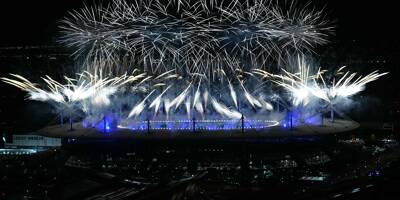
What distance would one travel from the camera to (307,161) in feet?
115

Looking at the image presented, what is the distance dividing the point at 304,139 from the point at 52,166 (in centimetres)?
1713

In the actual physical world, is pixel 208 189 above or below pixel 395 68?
below

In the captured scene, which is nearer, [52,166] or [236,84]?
[52,166]

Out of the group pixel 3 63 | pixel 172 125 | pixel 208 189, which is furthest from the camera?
pixel 3 63

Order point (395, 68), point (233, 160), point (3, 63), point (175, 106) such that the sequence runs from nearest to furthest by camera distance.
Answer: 1. point (233, 160)
2. point (175, 106)
3. point (395, 68)
4. point (3, 63)

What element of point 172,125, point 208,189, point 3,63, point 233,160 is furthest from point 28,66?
point 208,189

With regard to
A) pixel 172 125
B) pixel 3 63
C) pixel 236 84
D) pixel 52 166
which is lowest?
pixel 52 166

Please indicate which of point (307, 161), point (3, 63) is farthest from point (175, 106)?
point (3, 63)

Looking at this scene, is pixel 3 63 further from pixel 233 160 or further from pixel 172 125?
pixel 233 160

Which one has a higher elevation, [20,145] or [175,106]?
[175,106]

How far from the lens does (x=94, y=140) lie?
36031 millimetres

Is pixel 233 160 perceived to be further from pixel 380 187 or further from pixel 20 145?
pixel 20 145

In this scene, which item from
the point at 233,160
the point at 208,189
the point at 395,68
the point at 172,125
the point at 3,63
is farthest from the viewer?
the point at 3,63

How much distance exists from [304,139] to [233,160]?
18.2 feet
